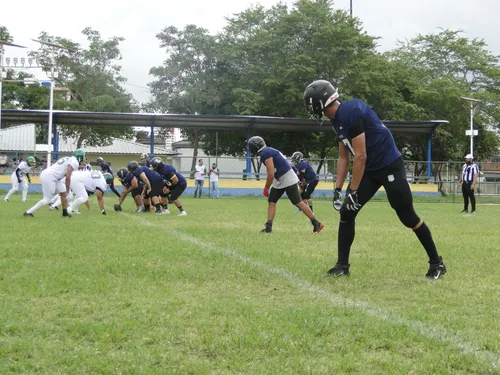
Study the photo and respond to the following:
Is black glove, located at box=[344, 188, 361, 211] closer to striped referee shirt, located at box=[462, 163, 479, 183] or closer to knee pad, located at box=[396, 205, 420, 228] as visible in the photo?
knee pad, located at box=[396, 205, 420, 228]

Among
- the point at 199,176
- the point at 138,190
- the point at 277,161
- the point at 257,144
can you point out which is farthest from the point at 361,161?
the point at 199,176

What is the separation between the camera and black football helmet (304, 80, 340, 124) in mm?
5773

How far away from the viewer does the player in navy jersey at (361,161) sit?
562cm

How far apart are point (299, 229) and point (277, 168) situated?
1347 millimetres

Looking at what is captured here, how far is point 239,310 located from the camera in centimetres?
435

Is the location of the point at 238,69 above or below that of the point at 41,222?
above

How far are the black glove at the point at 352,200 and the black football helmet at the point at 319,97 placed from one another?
0.86m

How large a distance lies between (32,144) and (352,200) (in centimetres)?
5137

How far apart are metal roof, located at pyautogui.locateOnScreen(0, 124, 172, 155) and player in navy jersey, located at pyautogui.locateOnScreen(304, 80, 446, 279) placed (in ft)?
142

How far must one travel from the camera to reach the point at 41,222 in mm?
11797

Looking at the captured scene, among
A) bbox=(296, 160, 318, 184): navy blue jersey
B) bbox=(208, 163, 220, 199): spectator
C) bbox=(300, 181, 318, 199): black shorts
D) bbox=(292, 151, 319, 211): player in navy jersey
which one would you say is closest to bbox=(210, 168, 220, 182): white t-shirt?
bbox=(208, 163, 220, 199): spectator

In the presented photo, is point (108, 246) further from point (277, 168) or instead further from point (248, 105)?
point (248, 105)

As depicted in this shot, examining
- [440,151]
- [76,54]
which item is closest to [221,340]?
[440,151]

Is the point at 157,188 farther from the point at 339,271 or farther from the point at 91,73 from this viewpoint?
the point at 91,73
